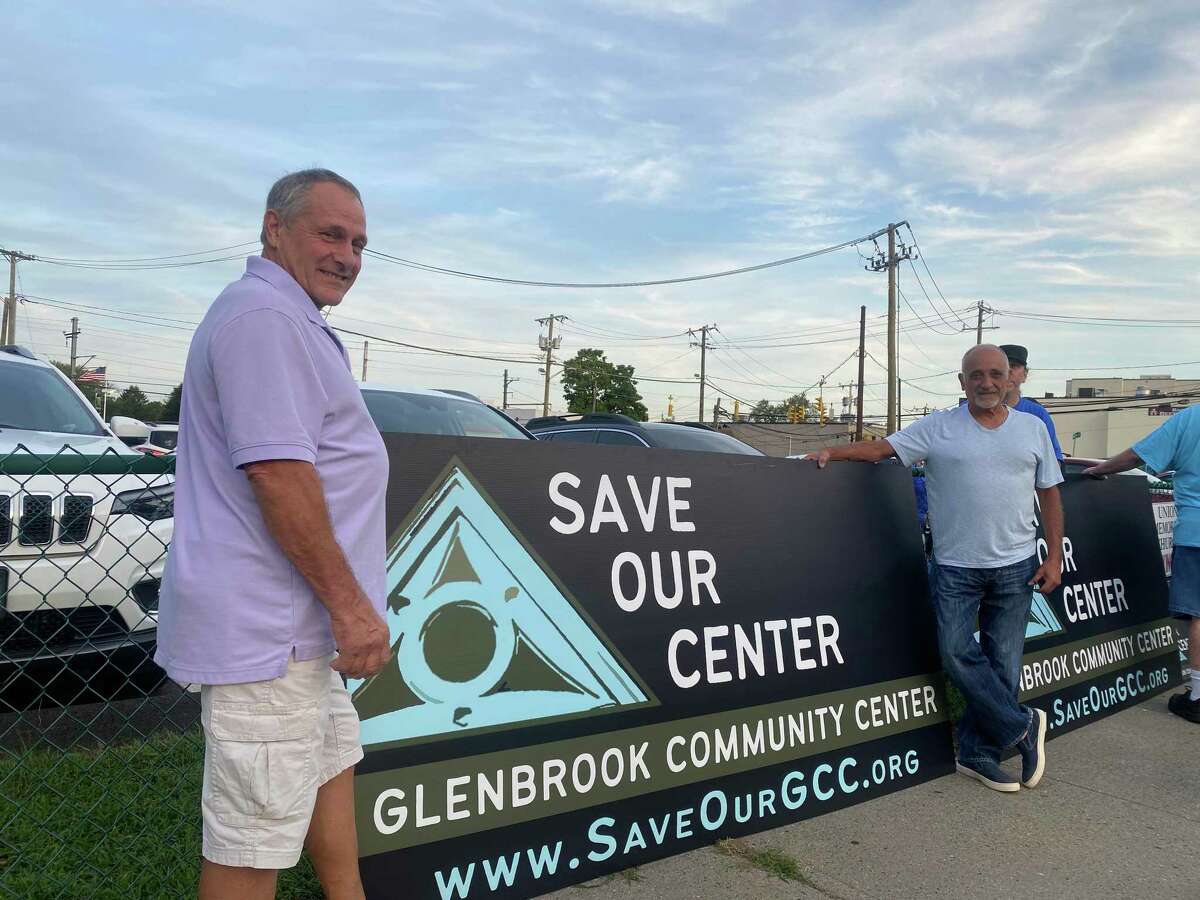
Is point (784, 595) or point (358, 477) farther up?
point (358, 477)

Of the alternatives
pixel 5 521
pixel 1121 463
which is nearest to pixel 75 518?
pixel 5 521

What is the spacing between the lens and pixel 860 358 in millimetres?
47281

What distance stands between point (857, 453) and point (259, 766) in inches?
119

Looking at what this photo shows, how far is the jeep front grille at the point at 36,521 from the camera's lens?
3.23 meters

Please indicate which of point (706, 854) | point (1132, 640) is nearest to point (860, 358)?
point (1132, 640)

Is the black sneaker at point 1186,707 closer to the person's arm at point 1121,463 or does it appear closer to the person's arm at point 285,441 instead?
the person's arm at point 1121,463

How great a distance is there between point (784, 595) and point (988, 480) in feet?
3.67

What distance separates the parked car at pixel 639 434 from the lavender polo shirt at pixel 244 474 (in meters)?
7.07

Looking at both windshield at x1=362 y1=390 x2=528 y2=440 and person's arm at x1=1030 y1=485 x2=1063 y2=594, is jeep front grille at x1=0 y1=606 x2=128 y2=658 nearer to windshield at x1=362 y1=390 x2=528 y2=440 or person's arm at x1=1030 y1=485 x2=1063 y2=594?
windshield at x1=362 y1=390 x2=528 y2=440

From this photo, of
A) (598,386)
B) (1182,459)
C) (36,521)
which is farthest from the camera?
(598,386)

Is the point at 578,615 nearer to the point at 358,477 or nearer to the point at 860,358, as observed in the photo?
the point at 358,477

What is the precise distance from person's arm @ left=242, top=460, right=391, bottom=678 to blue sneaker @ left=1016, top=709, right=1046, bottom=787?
329cm

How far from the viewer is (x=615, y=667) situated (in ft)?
10.1

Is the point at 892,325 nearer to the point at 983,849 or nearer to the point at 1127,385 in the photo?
the point at 983,849
